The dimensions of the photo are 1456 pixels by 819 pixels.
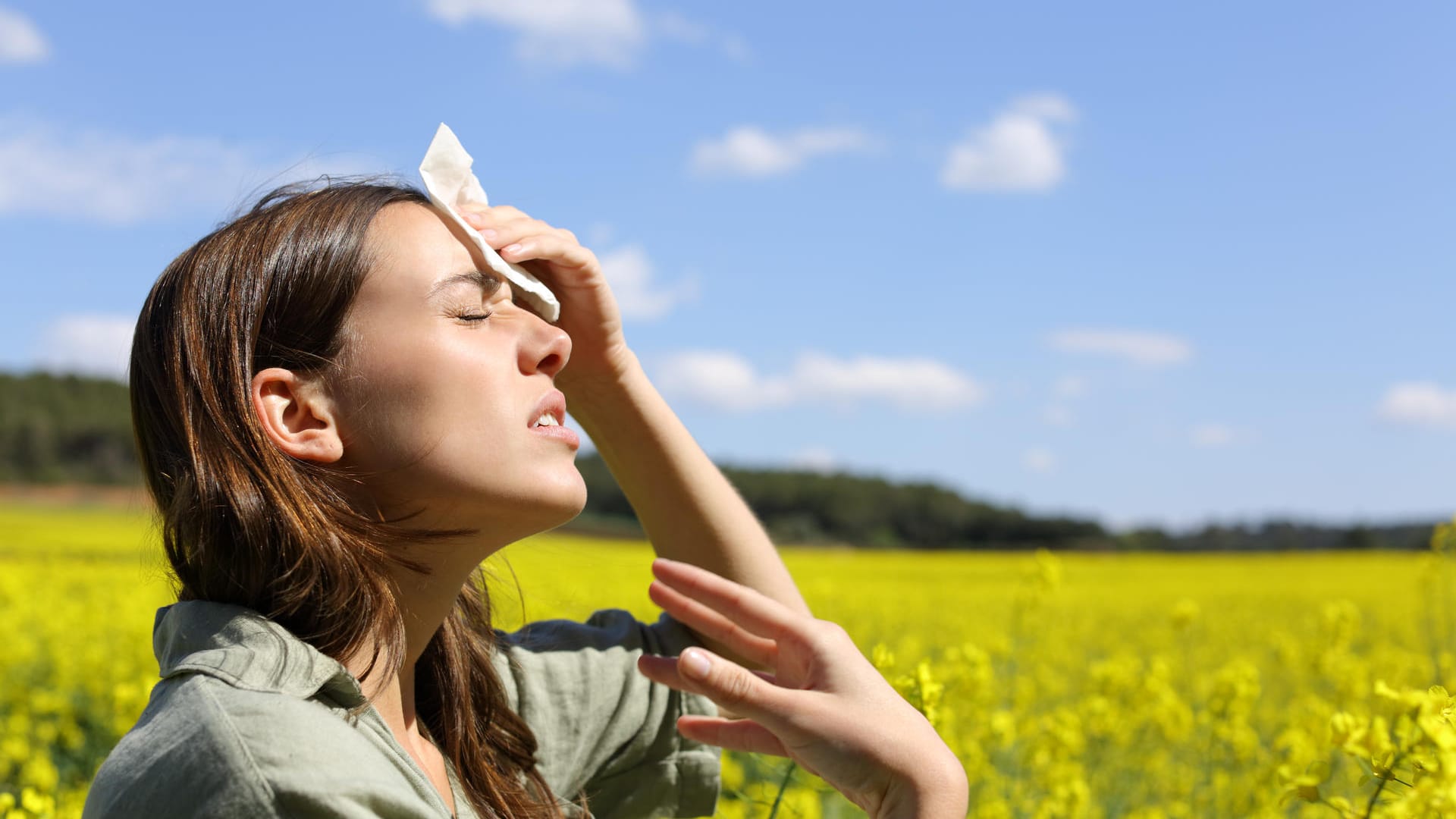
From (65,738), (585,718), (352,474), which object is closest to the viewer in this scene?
(352,474)

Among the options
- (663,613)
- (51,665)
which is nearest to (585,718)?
(663,613)

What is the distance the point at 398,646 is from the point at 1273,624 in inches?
449

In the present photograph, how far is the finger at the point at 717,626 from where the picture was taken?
1.19 meters

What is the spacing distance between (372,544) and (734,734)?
445 mm

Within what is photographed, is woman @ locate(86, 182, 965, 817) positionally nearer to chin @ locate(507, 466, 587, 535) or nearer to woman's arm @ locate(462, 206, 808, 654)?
chin @ locate(507, 466, 587, 535)

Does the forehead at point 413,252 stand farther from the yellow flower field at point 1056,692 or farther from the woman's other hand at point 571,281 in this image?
the yellow flower field at point 1056,692

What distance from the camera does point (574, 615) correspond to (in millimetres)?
1911

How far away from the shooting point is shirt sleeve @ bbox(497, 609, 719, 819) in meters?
1.57

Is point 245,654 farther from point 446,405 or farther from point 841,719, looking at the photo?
point 841,719

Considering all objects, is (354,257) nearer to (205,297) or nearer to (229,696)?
(205,297)

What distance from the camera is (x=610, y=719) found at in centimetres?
159

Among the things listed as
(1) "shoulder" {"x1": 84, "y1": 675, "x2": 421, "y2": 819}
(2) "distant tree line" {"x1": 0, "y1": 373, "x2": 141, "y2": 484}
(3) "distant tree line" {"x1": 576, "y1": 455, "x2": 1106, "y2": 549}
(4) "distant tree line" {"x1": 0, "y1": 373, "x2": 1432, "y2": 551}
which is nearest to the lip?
(1) "shoulder" {"x1": 84, "y1": 675, "x2": 421, "y2": 819}

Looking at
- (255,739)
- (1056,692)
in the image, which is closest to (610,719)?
(255,739)

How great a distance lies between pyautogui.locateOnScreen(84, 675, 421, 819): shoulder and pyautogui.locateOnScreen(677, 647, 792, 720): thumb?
10.6 inches
